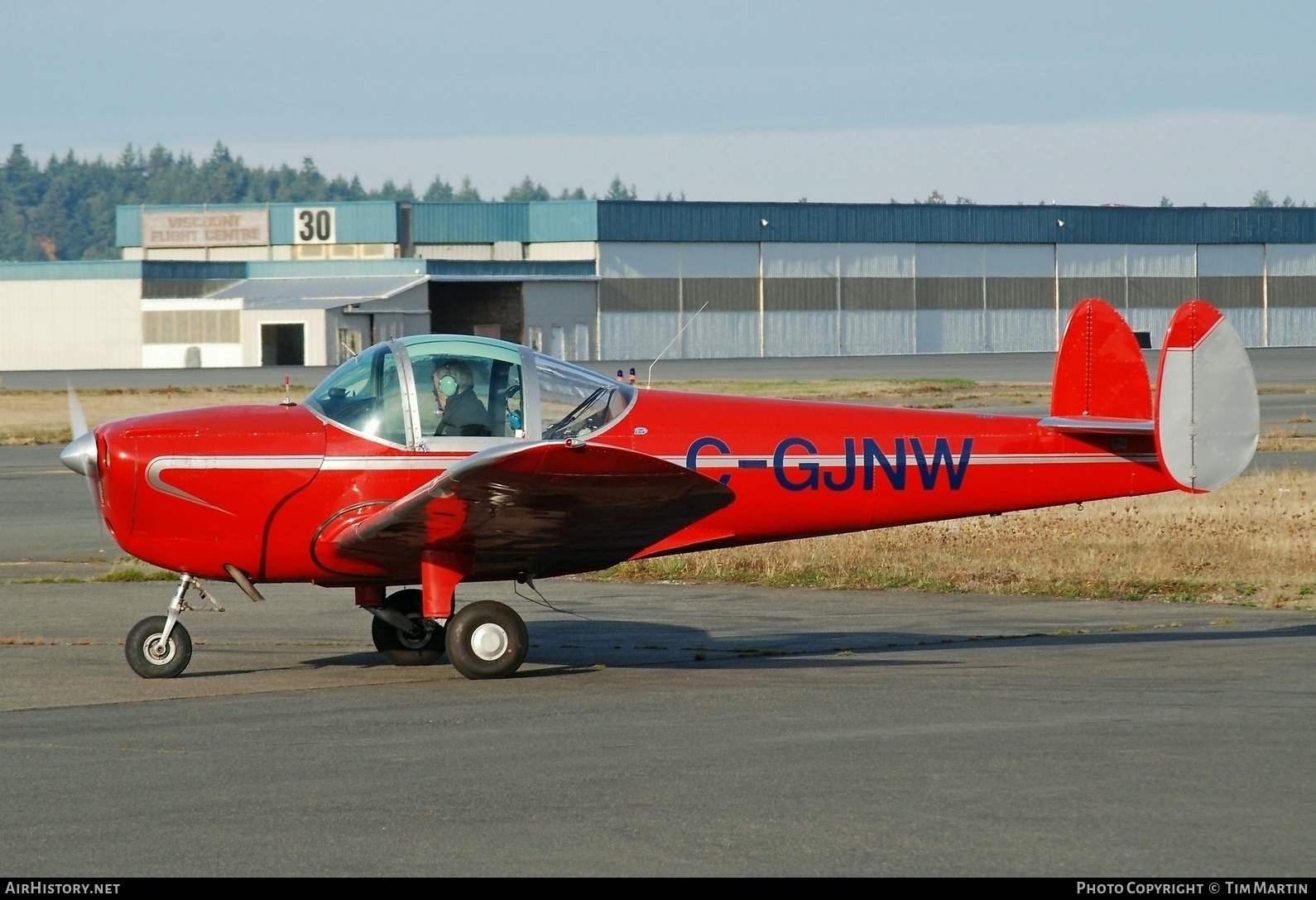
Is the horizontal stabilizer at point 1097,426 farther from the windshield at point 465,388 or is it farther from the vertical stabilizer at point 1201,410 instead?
the windshield at point 465,388

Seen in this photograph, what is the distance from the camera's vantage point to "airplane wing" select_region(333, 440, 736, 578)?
8555mm

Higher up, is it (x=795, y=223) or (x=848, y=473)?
(x=795, y=223)

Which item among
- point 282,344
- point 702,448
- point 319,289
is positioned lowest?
point 702,448

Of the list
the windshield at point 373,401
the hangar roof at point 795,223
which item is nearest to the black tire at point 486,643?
the windshield at point 373,401

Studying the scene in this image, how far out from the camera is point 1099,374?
1079 cm

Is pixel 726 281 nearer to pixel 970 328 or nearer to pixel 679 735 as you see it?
pixel 970 328

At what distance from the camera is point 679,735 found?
25.0 feet

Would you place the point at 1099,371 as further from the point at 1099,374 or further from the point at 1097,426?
the point at 1097,426

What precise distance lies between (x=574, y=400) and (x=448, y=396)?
800 mm

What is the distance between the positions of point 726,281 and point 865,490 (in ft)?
213

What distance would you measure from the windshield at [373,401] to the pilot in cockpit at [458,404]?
243 millimetres

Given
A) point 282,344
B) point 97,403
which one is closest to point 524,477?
point 97,403

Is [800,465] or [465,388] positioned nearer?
[465,388]
